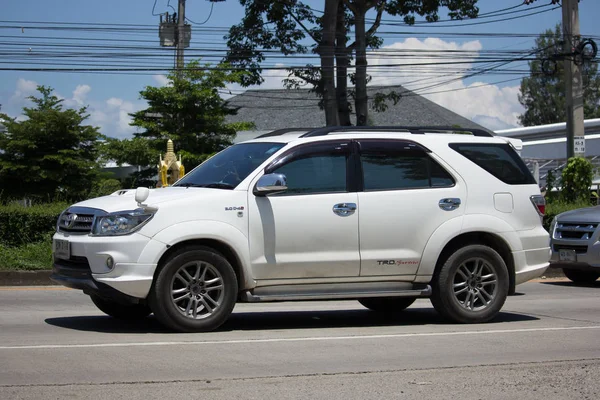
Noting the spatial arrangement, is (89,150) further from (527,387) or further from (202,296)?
(527,387)

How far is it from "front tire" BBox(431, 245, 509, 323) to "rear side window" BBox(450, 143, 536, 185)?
2.93ft

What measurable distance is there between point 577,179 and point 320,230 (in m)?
16.5

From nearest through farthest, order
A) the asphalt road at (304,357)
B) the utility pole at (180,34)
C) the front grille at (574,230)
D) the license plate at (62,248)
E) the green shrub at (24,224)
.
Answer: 1. the asphalt road at (304,357)
2. the license plate at (62,248)
3. the front grille at (574,230)
4. the green shrub at (24,224)
5. the utility pole at (180,34)

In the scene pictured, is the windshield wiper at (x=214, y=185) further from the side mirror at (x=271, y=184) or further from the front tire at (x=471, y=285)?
the front tire at (x=471, y=285)

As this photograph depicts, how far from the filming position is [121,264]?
8.09 meters

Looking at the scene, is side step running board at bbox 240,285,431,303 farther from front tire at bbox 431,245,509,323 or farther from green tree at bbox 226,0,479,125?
green tree at bbox 226,0,479,125

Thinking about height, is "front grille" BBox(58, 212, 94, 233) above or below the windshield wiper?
below

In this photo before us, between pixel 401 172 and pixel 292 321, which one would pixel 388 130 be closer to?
pixel 401 172

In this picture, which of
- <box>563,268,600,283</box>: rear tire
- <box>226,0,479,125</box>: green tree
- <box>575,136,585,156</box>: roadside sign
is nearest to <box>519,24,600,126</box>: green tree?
<box>226,0,479,125</box>: green tree

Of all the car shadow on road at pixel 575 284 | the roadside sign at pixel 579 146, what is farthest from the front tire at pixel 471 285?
the roadside sign at pixel 579 146

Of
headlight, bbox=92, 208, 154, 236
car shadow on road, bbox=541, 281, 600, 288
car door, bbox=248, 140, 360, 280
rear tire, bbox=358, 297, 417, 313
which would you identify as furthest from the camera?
car shadow on road, bbox=541, 281, 600, 288

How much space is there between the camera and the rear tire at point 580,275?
623 inches

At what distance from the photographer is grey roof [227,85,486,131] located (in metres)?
54.0

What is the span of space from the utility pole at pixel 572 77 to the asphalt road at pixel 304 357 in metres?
14.9
